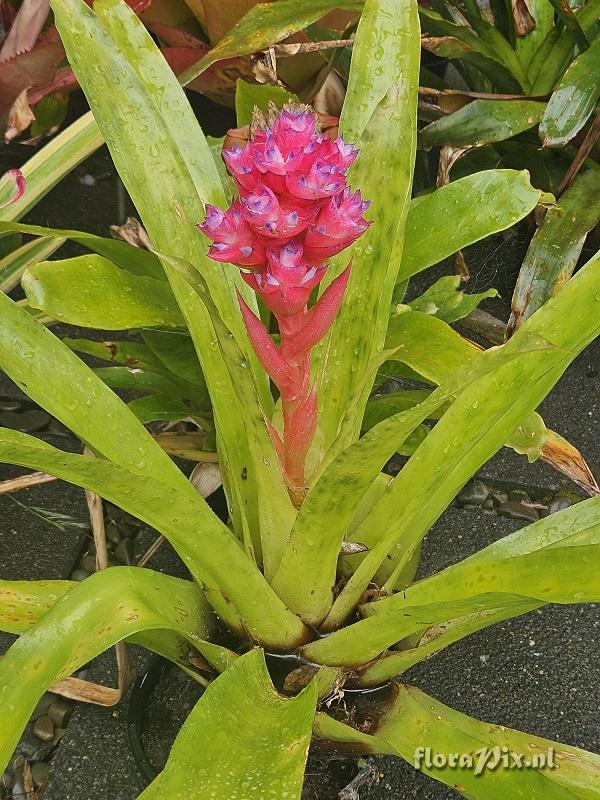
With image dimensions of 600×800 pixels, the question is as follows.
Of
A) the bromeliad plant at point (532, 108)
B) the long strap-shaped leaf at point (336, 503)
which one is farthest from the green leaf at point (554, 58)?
the long strap-shaped leaf at point (336, 503)

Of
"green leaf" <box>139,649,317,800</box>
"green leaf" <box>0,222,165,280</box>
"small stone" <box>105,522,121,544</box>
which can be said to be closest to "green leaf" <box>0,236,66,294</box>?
"green leaf" <box>0,222,165,280</box>

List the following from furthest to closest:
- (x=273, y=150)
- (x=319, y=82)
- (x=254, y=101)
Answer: (x=319, y=82)
(x=254, y=101)
(x=273, y=150)

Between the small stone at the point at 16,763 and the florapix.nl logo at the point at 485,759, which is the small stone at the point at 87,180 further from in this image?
the florapix.nl logo at the point at 485,759

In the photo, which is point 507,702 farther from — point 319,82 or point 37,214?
point 37,214

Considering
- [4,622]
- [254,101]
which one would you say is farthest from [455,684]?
[254,101]

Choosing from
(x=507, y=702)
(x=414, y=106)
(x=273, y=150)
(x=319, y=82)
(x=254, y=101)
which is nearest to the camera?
(x=273, y=150)
